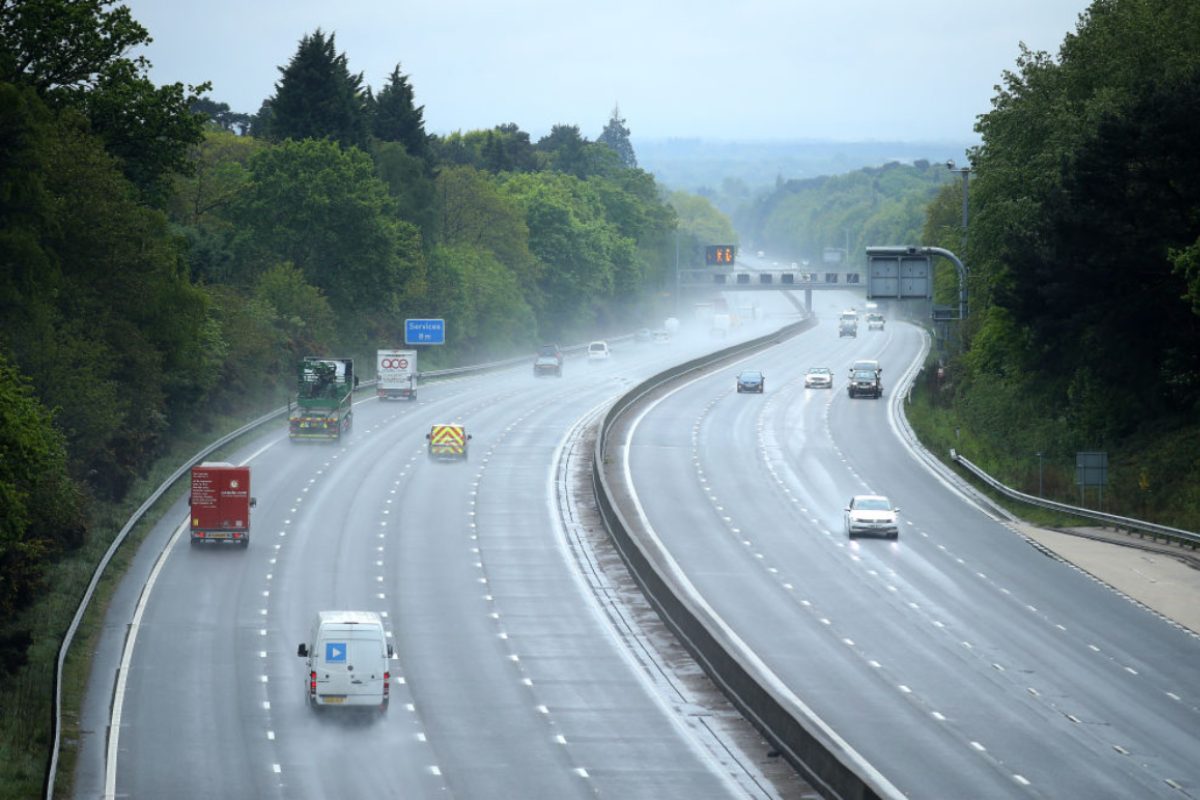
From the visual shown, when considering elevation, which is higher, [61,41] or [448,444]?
[61,41]

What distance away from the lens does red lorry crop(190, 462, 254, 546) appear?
55.5 m

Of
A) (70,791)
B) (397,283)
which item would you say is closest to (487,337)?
(397,283)

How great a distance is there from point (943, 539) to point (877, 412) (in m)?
40.3

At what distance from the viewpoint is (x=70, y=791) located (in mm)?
31062

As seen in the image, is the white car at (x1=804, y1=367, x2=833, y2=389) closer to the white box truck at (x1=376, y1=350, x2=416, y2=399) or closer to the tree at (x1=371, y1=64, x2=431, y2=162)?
the white box truck at (x1=376, y1=350, x2=416, y2=399)

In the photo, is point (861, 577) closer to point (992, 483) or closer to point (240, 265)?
point (992, 483)

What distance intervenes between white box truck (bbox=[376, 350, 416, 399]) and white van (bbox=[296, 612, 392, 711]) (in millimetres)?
65498

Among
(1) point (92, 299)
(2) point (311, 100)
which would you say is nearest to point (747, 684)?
(1) point (92, 299)

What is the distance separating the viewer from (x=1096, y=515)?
62.6 metres

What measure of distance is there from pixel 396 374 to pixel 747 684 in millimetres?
66703

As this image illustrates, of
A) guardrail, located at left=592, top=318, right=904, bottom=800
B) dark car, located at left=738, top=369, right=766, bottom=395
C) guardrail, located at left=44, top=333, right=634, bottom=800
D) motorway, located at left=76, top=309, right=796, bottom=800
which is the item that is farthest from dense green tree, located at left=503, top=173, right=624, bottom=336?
guardrail, located at left=592, top=318, right=904, bottom=800

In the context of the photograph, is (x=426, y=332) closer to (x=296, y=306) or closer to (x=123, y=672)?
(x=296, y=306)

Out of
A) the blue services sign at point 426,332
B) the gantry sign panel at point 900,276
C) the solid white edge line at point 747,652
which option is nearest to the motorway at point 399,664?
the solid white edge line at point 747,652

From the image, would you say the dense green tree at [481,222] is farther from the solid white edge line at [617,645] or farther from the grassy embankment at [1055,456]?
the solid white edge line at [617,645]
